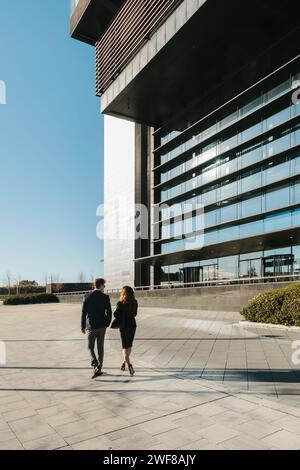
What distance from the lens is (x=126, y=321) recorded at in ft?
23.9

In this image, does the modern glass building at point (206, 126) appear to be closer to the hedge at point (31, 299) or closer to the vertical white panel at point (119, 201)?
the vertical white panel at point (119, 201)

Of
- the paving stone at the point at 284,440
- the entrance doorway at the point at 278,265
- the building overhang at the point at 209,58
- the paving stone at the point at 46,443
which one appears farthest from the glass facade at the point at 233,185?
the paving stone at the point at 46,443

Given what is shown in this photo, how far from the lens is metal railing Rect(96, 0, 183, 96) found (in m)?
27.0

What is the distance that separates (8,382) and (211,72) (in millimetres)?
29129

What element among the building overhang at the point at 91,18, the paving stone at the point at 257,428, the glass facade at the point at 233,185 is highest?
the building overhang at the point at 91,18

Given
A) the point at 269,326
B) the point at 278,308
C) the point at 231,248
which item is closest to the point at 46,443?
the point at 269,326

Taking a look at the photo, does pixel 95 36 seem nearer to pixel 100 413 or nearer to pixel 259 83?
pixel 259 83

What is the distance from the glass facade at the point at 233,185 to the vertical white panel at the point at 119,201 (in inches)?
145

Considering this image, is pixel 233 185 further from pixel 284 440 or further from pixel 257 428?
pixel 284 440

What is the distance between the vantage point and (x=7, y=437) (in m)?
4.29

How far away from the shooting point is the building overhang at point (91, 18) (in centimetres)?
3459

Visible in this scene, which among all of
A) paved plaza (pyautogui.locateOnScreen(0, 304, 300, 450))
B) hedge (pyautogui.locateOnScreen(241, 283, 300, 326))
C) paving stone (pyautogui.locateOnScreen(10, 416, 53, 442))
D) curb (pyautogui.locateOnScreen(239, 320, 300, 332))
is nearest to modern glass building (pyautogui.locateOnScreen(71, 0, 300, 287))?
hedge (pyautogui.locateOnScreen(241, 283, 300, 326))

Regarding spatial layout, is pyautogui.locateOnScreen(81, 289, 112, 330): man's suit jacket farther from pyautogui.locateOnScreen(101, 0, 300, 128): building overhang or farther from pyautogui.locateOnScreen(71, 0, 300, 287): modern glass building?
pyautogui.locateOnScreen(101, 0, 300, 128): building overhang

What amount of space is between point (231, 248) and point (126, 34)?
20.7 metres
